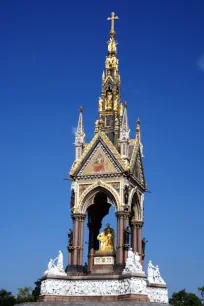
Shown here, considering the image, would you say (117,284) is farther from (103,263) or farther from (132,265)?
(103,263)

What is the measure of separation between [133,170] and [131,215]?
9.03 feet

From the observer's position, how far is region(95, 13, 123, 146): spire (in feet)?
101

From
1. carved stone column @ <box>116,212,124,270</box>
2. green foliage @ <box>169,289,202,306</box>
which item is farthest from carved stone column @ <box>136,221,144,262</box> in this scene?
green foliage @ <box>169,289,202,306</box>

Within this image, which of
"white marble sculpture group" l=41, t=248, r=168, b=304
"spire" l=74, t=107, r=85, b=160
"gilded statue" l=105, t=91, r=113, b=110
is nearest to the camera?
"white marble sculpture group" l=41, t=248, r=168, b=304

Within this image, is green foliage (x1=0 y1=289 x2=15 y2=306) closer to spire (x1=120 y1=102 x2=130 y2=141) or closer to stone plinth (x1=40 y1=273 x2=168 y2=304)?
stone plinth (x1=40 y1=273 x2=168 y2=304)

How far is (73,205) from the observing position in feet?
95.8

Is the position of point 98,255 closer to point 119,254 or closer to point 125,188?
point 119,254

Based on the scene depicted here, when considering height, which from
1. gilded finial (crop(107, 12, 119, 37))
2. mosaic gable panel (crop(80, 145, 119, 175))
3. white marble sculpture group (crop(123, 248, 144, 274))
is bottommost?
white marble sculpture group (crop(123, 248, 144, 274))

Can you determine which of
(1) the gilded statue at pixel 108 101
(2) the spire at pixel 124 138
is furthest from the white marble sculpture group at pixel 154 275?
(1) the gilded statue at pixel 108 101

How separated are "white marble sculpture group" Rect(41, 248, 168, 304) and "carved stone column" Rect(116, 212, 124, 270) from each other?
2.72 ft

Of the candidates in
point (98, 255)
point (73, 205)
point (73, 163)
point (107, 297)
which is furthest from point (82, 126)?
point (107, 297)

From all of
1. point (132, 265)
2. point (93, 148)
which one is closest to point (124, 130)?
point (93, 148)

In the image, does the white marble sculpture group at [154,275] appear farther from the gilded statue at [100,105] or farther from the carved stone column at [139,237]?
the gilded statue at [100,105]

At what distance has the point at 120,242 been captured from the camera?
90.0ft
